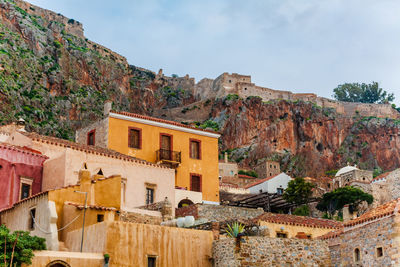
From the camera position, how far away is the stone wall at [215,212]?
106ft

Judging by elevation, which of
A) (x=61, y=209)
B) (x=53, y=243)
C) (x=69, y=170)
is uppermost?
(x=69, y=170)

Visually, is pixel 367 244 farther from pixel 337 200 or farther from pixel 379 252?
pixel 337 200

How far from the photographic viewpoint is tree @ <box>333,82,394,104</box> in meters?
141

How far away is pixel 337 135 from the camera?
114 m

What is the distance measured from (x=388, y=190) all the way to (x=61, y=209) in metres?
61.8

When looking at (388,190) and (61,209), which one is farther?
(388,190)

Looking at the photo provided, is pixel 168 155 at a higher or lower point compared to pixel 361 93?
lower

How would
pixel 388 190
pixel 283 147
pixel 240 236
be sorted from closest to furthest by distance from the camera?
pixel 240 236, pixel 388 190, pixel 283 147

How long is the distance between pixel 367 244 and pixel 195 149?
2374cm

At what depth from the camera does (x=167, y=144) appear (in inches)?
1674

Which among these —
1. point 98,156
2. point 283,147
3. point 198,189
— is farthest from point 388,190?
point 98,156

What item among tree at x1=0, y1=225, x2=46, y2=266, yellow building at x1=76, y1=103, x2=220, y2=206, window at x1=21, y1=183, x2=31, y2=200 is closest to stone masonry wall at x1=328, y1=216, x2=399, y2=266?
tree at x1=0, y1=225, x2=46, y2=266

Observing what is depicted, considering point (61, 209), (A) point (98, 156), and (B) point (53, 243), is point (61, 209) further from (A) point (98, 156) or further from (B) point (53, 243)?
(A) point (98, 156)

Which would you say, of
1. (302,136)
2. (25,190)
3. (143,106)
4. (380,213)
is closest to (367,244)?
(380,213)
